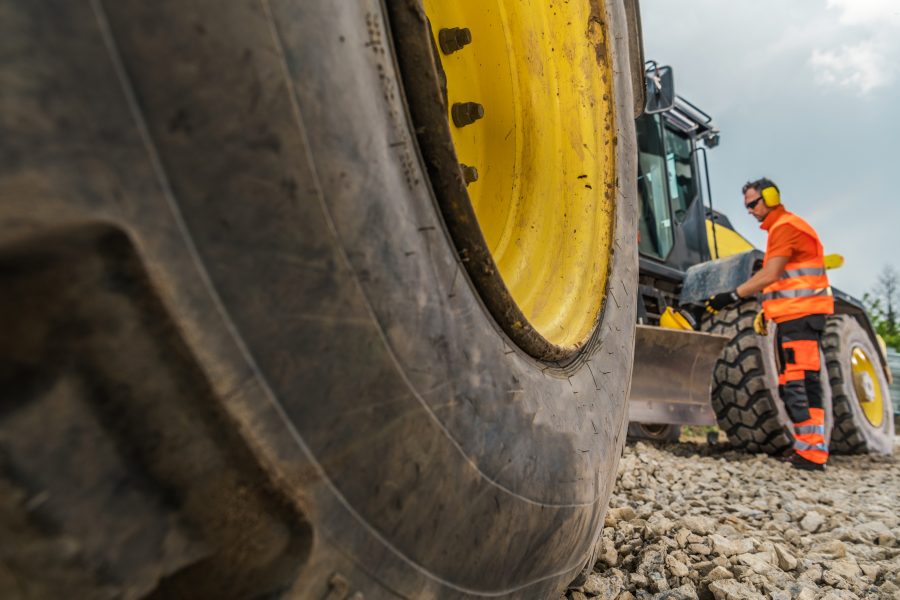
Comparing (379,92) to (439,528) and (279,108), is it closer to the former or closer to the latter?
(279,108)

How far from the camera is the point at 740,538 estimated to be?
66.0 inches

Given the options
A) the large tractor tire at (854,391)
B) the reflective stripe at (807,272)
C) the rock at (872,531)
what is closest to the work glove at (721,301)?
the reflective stripe at (807,272)

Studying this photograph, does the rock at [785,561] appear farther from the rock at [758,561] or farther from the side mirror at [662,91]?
the side mirror at [662,91]

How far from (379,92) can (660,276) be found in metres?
3.96

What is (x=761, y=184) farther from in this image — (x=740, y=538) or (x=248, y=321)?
(x=248, y=321)

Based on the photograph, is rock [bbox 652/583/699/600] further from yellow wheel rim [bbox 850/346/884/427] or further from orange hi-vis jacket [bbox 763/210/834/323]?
yellow wheel rim [bbox 850/346/884/427]


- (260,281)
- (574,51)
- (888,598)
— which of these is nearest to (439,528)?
(260,281)

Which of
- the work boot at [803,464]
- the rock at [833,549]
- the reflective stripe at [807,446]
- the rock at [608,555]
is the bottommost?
the work boot at [803,464]

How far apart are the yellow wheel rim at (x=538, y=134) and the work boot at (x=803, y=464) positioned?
3070 mm

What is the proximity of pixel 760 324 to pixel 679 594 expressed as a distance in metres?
2.92

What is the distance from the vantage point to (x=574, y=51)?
3.92 ft

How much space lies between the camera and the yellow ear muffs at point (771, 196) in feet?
12.8

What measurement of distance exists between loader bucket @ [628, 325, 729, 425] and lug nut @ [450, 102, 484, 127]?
2.30 m

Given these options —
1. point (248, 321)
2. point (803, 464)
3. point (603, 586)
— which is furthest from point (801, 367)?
point (248, 321)
